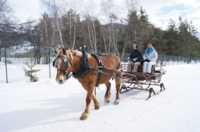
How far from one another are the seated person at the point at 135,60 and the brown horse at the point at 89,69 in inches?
61.2

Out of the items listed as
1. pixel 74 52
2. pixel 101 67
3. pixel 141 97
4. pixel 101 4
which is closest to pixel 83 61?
pixel 74 52

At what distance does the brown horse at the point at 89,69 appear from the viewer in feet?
16.9

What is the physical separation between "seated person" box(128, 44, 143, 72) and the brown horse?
1.55 meters

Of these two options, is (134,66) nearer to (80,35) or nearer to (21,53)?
(21,53)

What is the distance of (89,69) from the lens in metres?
5.79

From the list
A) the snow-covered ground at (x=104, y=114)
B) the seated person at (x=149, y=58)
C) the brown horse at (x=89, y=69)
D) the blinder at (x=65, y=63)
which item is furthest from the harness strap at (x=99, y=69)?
the seated person at (x=149, y=58)

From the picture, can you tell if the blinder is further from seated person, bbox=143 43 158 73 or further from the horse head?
seated person, bbox=143 43 158 73

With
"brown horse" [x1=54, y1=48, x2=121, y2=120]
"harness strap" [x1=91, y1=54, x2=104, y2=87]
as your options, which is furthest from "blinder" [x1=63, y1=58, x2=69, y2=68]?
"harness strap" [x1=91, y1=54, x2=104, y2=87]

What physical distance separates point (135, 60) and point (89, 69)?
365 centimetres

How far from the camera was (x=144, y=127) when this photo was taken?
4875mm

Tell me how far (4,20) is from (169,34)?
34538 millimetres

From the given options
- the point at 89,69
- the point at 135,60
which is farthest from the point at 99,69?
the point at 135,60

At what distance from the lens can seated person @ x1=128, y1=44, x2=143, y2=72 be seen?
29.1 feet

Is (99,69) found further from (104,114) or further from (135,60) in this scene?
(135,60)
